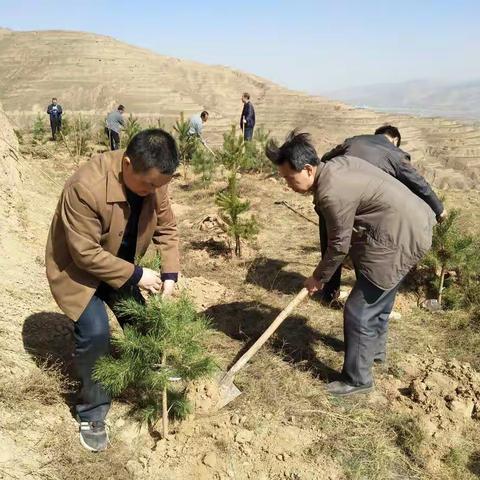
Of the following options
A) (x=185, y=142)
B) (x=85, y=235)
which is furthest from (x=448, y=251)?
(x=185, y=142)

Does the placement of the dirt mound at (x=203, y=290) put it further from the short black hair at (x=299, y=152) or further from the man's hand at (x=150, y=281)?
the short black hair at (x=299, y=152)

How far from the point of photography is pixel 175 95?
3856 cm

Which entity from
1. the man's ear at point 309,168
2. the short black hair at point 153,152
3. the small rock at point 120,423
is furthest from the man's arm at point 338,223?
the small rock at point 120,423

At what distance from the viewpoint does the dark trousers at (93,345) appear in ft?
8.07

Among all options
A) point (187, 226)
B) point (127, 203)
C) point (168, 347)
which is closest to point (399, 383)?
point (168, 347)

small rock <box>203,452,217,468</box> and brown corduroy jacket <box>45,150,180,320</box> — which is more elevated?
brown corduroy jacket <box>45,150,180,320</box>

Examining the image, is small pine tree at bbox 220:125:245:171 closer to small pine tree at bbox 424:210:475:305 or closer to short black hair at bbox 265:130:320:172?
small pine tree at bbox 424:210:475:305

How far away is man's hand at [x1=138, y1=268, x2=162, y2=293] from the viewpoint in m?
2.43

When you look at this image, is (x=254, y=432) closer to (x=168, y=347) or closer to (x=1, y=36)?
(x=168, y=347)

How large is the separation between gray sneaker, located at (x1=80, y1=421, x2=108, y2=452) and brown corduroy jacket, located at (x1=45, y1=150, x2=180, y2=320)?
0.69m

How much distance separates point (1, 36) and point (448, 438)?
54.4m

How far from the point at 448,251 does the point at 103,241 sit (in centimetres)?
347

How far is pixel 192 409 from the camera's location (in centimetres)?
290

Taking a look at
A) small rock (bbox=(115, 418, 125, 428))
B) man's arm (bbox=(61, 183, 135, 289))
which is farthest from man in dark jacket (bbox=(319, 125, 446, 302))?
small rock (bbox=(115, 418, 125, 428))
